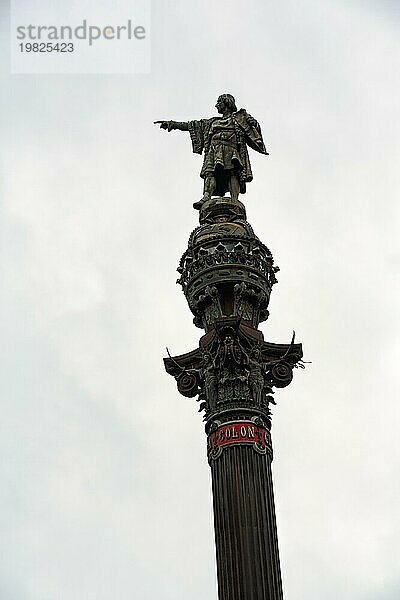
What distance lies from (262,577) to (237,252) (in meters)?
9.35

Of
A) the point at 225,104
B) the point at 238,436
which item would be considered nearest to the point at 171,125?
the point at 225,104

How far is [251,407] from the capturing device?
2808 centimetres

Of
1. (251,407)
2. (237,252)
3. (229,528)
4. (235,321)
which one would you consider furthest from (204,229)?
(229,528)

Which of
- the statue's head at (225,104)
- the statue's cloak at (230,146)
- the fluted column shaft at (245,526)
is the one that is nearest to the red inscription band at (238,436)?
the fluted column shaft at (245,526)

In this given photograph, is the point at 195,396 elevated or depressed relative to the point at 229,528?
elevated

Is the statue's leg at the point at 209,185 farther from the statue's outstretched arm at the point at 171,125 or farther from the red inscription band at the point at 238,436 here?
the red inscription band at the point at 238,436

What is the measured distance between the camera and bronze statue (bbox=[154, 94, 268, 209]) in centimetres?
3441

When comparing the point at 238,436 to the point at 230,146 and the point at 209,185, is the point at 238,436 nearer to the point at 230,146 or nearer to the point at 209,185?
the point at 209,185

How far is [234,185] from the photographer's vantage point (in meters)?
34.3

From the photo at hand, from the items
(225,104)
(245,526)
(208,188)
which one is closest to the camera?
(245,526)

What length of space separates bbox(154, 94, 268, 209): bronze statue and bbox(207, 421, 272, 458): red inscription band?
8.36 m

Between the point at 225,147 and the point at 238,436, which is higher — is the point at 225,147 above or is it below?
above

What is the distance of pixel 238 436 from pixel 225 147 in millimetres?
10767

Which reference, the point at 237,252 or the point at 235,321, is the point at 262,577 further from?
the point at 237,252
